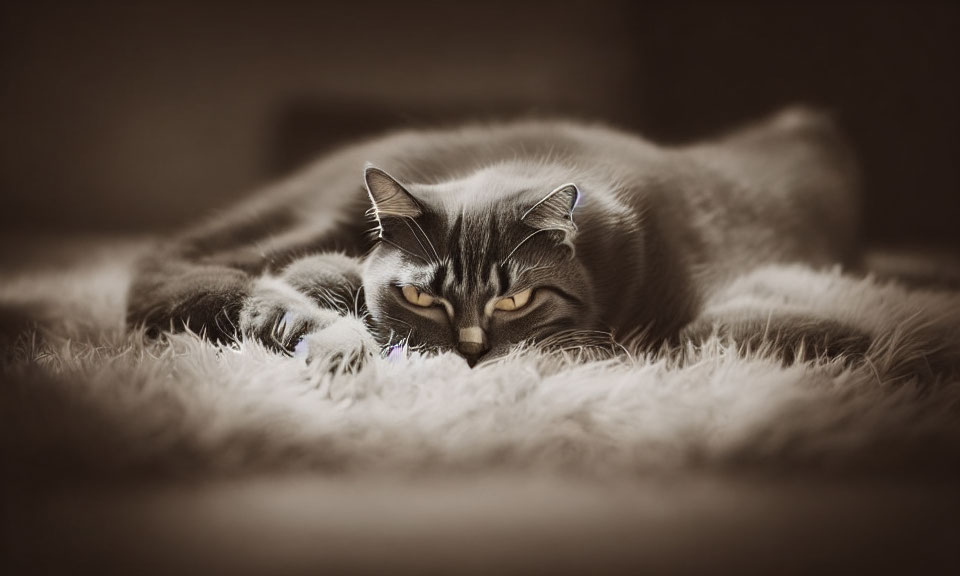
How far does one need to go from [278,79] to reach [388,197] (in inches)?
14.0

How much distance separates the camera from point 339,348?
2.64 feet

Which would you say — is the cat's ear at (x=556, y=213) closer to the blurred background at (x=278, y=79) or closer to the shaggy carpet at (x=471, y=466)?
the shaggy carpet at (x=471, y=466)

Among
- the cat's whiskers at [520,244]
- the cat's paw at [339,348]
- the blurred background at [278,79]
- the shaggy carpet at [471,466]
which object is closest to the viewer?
the shaggy carpet at [471,466]

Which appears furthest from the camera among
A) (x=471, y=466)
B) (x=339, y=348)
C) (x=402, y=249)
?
(x=402, y=249)

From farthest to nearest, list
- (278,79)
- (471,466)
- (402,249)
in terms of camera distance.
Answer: (278,79), (402,249), (471,466)

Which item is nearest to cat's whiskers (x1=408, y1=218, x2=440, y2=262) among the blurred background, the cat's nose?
the cat's nose

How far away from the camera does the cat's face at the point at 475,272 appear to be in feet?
2.83

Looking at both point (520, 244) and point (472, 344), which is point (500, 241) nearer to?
point (520, 244)

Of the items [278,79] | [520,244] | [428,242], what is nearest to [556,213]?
[520,244]

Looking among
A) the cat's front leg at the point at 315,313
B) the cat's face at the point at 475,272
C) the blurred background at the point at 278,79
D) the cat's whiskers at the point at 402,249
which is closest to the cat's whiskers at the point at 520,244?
the cat's face at the point at 475,272

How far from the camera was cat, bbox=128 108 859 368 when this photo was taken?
2.87 feet

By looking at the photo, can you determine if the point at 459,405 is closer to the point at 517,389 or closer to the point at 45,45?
the point at 517,389

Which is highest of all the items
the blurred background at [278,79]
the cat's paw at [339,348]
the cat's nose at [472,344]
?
the blurred background at [278,79]

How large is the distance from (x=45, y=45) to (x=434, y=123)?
0.61 m
